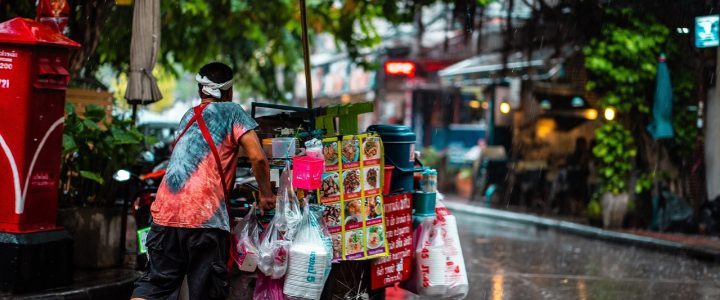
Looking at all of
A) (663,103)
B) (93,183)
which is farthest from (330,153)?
(663,103)

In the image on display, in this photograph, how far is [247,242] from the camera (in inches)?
213

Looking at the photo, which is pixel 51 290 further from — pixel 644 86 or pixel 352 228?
pixel 644 86

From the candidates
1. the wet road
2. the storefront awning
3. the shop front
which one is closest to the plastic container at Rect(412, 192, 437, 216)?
the wet road

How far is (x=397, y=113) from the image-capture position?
1344 inches

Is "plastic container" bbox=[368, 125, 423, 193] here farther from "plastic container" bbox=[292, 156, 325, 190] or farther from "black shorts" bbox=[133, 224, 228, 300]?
"black shorts" bbox=[133, 224, 228, 300]

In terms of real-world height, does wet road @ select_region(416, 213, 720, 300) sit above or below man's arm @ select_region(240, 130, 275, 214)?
below

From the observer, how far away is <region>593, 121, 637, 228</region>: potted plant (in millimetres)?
15969

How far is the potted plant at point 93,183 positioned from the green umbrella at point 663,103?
10.2 meters

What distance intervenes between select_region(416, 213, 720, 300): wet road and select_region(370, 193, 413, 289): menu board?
2298 mm

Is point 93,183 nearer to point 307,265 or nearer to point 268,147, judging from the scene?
point 268,147

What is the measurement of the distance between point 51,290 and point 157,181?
3379 millimetres

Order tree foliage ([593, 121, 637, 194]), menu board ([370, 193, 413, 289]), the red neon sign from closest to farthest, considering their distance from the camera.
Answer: menu board ([370, 193, 413, 289]) < tree foliage ([593, 121, 637, 194]) < the red neon sign

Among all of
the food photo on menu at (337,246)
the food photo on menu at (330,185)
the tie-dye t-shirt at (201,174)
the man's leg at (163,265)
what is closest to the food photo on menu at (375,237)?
the food photo on menu at (337,246)

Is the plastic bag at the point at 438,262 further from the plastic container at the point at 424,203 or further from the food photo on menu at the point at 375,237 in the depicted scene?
the food photo on menu at the point at 375,237
